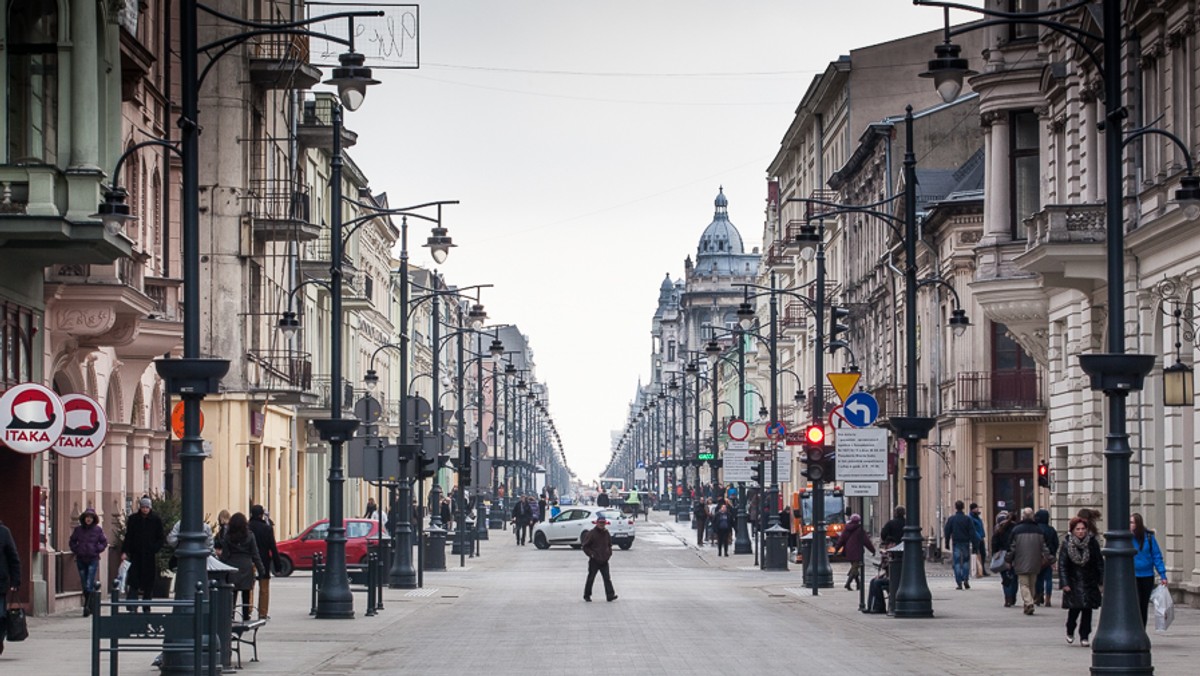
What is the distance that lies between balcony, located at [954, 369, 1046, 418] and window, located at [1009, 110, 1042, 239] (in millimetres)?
13813

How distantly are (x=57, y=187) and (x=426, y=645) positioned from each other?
6990 mm

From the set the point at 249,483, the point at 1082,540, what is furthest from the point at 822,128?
the point at 1082,540

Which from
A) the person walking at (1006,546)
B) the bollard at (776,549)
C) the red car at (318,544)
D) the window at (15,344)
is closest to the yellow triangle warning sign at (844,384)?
the person walking at (1006,546)

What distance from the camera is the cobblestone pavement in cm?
2173

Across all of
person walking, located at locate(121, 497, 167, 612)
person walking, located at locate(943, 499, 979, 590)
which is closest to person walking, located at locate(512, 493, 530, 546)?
person walking, located at locate(943, 499, 979, 590)

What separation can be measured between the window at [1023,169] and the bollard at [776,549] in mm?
11983

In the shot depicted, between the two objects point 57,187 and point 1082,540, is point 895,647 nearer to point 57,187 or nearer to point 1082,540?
point 1082,540

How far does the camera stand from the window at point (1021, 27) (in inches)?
1527

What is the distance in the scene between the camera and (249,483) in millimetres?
53281

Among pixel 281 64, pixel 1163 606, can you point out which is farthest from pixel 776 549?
pixel 1163 606

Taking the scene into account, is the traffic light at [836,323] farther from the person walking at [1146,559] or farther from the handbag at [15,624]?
the handbag at [15,624]

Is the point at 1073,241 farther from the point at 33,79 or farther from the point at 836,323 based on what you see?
the point at 836,323

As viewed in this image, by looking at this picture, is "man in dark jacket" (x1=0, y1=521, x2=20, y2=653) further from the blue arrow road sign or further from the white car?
the white car

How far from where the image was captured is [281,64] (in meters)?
49.8
